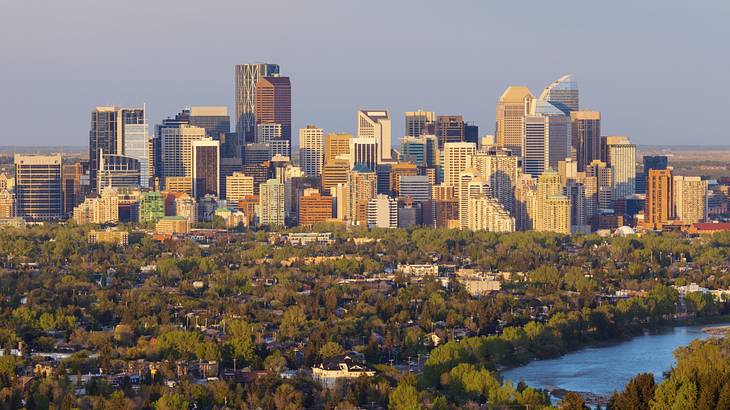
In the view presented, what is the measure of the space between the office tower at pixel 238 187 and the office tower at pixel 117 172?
3.29 meters

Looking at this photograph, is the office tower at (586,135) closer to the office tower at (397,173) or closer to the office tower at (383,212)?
the office tower at (397,173)

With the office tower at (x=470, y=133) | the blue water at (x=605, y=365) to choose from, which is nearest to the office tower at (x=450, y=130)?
the office tower at (x=470, y=133)

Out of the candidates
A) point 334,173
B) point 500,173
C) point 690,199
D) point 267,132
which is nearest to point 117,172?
point 334,173

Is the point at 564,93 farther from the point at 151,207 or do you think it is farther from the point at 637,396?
the point at 637,396

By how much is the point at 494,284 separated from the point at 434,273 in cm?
406

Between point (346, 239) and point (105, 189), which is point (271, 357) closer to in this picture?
point (346, 239)

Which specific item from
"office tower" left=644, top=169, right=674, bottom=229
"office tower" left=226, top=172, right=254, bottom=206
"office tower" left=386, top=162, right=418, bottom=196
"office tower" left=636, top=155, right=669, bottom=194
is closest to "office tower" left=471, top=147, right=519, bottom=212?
"office tower" left=386, top=162, right=418, bottom=196

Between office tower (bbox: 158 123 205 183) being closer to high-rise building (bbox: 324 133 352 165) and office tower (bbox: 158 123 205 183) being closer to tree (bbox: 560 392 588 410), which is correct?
high-rise building (bbox: 324 133 352 165)

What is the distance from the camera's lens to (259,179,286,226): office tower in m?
69.2

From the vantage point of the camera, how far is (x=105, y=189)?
232 ft

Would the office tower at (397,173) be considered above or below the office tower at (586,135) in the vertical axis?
below

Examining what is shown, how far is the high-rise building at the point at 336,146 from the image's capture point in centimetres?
7875

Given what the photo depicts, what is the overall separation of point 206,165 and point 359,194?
454 inches

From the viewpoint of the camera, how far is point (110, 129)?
79438 millimetres
